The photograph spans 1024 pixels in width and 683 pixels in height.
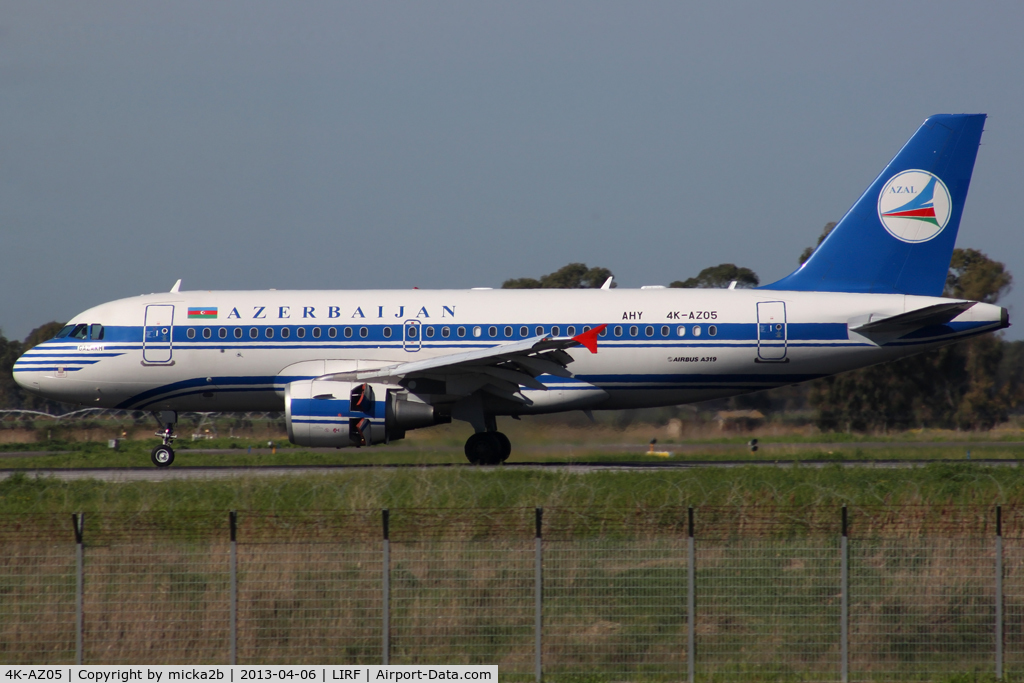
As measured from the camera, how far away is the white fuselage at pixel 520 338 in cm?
2198

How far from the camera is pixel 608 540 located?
9773 millimetres

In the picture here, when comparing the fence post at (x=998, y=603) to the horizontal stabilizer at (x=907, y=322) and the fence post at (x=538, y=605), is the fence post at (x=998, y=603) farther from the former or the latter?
the horizontal stabilizer at (x=907, y=322)

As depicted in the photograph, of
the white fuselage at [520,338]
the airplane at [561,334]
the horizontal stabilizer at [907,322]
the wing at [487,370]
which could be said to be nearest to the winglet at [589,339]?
the wing at [487,370]

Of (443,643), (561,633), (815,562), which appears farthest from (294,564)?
(815,562)

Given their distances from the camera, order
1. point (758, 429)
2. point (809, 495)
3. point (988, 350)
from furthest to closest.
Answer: point (988, 350) → point (758, 429) → point (809, 495)

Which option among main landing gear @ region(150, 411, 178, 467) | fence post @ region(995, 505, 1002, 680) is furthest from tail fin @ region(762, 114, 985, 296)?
fence post @ region(995, 505, 1002, 680)

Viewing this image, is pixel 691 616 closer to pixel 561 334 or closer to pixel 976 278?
pixel 561 334

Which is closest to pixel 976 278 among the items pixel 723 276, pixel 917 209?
pixel 723 276

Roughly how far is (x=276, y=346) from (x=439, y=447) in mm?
4400

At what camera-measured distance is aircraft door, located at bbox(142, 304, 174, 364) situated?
22.6 meters

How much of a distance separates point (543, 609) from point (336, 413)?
11.5 metres

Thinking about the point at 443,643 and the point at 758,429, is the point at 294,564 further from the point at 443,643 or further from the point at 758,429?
the point at 758,429

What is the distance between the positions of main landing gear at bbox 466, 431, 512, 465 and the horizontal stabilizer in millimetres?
8391

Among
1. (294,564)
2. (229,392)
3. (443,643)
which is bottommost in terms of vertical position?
(443,643)
